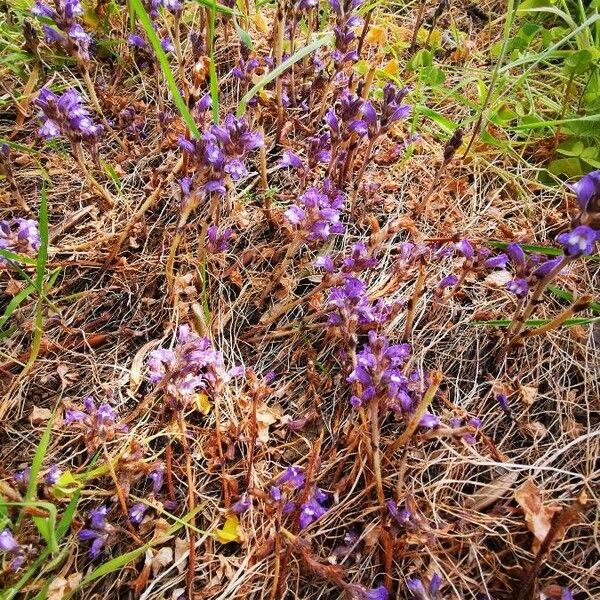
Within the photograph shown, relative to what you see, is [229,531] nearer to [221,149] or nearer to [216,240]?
[216,240]

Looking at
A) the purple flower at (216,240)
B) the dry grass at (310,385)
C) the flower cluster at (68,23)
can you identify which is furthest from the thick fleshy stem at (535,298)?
the flower cluster at (68,23)

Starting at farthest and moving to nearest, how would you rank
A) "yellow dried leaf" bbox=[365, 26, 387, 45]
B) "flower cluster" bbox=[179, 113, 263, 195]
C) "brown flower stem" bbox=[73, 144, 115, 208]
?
"yellow dried leaf" bbox=[365, 26, 387, 45] → "brown flower stem" bbox=[73, 144, 115, 208] → "flower cluster" bbox=[179, 113, 263, 195]

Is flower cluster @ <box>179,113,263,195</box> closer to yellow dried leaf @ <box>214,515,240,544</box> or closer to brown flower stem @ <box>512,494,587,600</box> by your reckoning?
yellow dried leaf @ <box>214,515,240,544</box>

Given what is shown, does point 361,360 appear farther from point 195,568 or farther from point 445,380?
point 195,568

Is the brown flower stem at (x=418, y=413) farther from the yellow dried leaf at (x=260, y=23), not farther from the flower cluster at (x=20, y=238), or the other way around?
the yellow dried leaf at (x=260, y=23)

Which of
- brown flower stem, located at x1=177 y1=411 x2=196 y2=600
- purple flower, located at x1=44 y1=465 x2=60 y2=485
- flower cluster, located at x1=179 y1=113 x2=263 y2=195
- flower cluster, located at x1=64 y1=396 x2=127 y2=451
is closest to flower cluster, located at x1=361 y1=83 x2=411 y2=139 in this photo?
flower cluster, located at x1=179 y1=113 x2=263 y2=195
